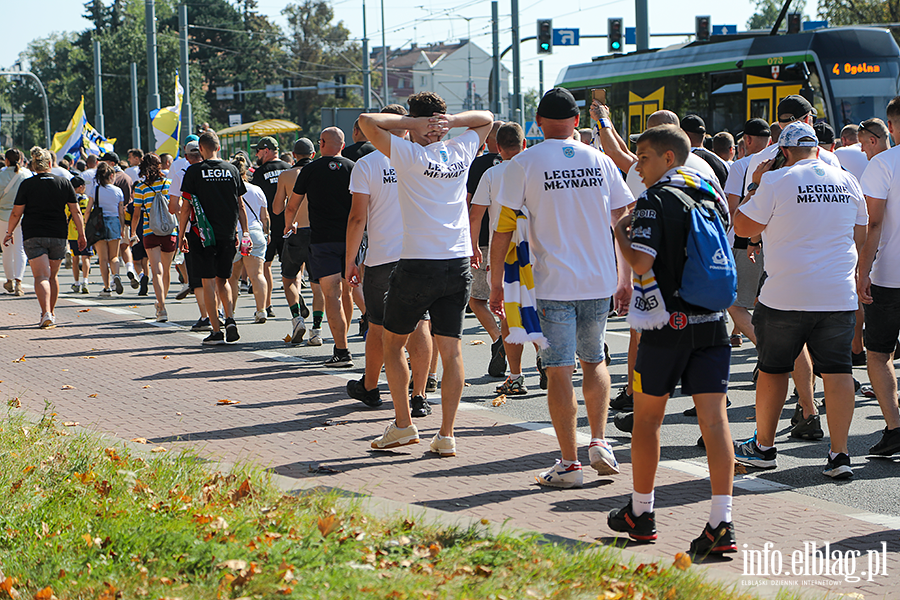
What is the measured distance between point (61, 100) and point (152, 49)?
69086mm

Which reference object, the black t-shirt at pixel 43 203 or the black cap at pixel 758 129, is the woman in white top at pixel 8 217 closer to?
the black t-shirt at pixel 43 203

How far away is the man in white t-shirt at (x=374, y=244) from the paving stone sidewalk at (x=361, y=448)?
200mm

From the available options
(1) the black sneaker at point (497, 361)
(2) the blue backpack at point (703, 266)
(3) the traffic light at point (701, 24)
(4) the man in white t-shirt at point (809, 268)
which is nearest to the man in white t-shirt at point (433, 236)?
(4) the man in white t-shirt at point (809, 268)

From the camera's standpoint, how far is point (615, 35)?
30594mm

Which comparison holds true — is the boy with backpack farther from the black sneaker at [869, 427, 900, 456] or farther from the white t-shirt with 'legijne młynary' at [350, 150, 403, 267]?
the white t-shirt with 'legijne młynary' at [350, 150, 403, 267]

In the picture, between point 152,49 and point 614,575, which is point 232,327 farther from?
point 152,49

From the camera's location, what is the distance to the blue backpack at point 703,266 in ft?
14.7

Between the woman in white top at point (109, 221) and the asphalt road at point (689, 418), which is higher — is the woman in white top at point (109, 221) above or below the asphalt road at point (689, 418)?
above


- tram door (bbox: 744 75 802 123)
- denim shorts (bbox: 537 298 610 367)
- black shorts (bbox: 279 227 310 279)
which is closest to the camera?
denim shorts (bbox: 537 298 610 367)

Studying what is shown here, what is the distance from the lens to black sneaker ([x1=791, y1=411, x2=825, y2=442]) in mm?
6922

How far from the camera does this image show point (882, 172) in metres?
6.49

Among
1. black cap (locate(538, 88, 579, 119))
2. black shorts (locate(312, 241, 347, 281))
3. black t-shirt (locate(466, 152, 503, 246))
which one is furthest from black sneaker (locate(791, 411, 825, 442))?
black shorts (locate(312, 241, 347, 281))

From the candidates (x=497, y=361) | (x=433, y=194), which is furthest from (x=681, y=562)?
(x=497, y=361)

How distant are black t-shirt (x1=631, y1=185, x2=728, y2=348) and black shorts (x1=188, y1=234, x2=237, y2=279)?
730 cm
